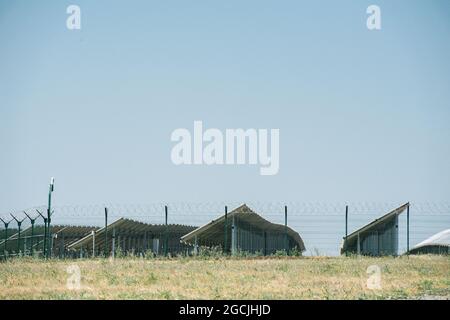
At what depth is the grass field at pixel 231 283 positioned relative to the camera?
12117mm

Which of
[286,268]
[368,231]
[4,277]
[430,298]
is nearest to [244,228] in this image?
[368,231]

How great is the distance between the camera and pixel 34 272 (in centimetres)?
1734

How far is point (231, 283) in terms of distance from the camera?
1402cm

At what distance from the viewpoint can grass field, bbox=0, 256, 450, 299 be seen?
12.1m

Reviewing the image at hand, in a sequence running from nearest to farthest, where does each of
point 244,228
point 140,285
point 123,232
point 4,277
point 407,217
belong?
point 140,285
point 4,277
point 407,217
point 244,228
point 123,232

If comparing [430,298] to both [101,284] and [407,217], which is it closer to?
[101,284]

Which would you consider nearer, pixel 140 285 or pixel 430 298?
pixel 430 298

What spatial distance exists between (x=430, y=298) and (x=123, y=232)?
27959 millimetres

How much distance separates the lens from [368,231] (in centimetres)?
3569

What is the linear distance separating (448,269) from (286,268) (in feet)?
14.0
